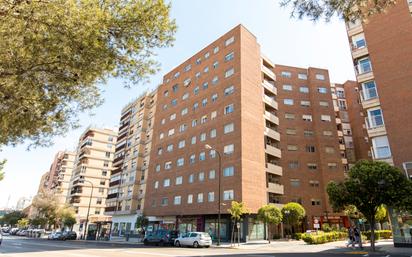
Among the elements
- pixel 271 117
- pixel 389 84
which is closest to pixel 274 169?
pixel 271 117

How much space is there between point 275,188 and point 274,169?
2.77m

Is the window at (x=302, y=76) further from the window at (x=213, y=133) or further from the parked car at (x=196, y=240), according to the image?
the parked car at (x=196, y=240)

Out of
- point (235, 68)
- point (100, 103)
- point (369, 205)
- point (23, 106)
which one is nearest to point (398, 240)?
point (369, 205)

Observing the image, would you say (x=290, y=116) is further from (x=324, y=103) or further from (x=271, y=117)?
(x=324, y=103)

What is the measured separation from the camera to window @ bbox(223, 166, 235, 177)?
37.5 meters

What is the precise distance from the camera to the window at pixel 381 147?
2497cm

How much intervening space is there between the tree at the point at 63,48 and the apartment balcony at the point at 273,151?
34.6 metres

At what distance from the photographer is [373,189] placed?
20.8 m

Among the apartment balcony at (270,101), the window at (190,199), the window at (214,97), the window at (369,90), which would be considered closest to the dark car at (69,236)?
the window at (190,199)

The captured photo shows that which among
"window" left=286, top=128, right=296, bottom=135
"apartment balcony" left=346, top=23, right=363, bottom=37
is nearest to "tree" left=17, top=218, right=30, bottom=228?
"window" left=286, top=128, right=296, bottom=135

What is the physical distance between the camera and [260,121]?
4250cm

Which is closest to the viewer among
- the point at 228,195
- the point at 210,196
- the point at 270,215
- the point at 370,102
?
the point at 370,102

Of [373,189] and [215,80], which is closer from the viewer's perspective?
[373,189]

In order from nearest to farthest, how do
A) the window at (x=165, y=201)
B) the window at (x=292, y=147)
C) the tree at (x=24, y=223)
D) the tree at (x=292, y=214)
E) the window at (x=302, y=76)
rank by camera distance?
1. the tree at (x=292, y=214)
2. the window at (x=165, y=201)
3. the window at (x=292, y=147)
4. the window at (x=302, y=76)
5. the tree at (x=24, y=223)
